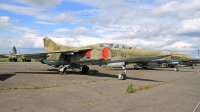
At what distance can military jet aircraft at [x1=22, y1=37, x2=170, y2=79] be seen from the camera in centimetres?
1331

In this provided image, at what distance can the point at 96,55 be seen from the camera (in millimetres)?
14211

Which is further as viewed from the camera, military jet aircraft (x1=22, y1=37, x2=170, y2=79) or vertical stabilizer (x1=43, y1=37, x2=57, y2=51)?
vertical stabilizer (x1=43, y1=37, x2=57, y2=51)

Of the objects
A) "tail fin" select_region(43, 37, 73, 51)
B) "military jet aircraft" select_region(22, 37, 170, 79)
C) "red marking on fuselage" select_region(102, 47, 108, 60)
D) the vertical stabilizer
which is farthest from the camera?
the vertical stabilizer

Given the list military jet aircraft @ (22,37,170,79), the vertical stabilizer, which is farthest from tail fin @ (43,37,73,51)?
military jet aircraft @ (22,37,170,79)

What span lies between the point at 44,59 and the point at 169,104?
1321 centimetres

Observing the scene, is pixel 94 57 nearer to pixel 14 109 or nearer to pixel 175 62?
pixel 14 109

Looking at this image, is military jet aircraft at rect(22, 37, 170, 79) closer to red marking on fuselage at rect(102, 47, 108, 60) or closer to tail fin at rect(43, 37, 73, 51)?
red marking on fuselage at rect(102, 47, 108, 60)

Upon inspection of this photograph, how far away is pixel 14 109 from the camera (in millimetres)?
4922

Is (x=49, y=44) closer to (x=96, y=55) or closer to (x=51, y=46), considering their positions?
(x=51, y=46)

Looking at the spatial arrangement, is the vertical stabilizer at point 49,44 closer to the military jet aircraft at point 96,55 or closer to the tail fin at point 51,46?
the tail fin at point 51,46

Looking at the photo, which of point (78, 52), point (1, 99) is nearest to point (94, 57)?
point (78, 52)

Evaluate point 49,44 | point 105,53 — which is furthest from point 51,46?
point 105,53

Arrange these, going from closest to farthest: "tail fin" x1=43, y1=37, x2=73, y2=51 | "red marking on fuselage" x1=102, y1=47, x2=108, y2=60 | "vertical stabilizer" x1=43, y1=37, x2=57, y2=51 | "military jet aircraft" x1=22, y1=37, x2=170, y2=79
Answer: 1. "military jet aircraft" x1=22, y1=37, x2=170, y2=79
2. "red marking on fuselage" x1=102, y1=47, x2=108, y2=60
3. "tail fin" x1=43, y1=37, x2=73, y2=51
4. "vertical stabilizer" x1=43, y1=37, x2=57, y2=51

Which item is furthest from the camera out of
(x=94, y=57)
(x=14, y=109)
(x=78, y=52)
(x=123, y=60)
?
(x=78, y=52)
